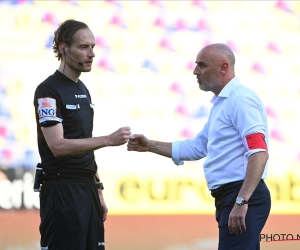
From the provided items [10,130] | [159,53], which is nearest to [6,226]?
[10,130]

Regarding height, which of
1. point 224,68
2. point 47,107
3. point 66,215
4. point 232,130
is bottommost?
point 66,215

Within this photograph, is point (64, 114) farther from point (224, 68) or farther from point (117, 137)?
point (224, 68)

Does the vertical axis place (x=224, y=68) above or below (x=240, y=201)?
above

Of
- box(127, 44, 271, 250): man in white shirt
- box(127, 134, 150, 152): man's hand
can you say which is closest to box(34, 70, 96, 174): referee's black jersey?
box(127, 134, 150, 152): man's hand

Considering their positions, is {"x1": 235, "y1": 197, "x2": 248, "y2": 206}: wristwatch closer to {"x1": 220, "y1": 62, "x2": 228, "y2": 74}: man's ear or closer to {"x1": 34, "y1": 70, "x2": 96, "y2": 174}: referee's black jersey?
{"x1": 220, "y1": 62, "x2": 228, "y2": 74}: man's ear

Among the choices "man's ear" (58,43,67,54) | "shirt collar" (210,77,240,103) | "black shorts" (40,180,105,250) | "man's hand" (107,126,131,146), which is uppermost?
"man's ear" (58,43,67,54)

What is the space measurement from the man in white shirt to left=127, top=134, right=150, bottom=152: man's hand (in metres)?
0.51

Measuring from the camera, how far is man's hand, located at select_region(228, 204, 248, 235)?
3264mm

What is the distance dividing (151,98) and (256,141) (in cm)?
188

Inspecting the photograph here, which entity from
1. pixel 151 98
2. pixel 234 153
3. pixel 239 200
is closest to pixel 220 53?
pixel 234 153

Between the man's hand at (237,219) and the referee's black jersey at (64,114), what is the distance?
767 millimetres

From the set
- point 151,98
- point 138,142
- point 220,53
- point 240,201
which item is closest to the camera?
point 240,201

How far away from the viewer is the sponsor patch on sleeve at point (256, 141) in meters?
3.29

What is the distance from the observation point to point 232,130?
136 inches
